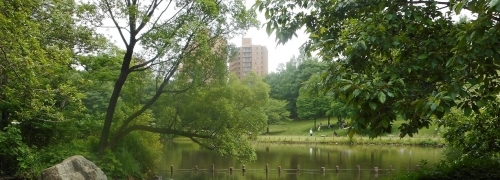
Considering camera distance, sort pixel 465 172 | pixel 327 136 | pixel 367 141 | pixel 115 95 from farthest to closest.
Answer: pixel 327 136
pixel 367 141
pixel 115 95
pixel 465 172

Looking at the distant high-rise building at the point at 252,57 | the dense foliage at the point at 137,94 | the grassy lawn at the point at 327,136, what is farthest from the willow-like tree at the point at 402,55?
the distant high-rise building at the point at 252,57

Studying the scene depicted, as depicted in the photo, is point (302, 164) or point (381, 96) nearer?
point (381, 96)

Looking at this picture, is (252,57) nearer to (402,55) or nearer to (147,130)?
(147,130)

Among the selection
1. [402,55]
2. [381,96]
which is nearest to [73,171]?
[402,55]

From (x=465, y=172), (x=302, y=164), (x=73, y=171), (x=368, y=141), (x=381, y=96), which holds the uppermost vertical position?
(x=381, y=96)

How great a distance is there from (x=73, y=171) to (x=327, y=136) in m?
29.9

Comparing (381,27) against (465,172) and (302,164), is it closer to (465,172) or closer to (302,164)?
(465,172)

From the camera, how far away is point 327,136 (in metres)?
37.5

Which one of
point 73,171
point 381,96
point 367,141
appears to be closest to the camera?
point 381,96

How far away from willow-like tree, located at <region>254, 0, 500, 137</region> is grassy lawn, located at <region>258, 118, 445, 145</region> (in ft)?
51.0

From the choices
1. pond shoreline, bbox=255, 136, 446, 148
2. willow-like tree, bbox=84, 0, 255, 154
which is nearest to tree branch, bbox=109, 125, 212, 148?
willow-like tree, bbox=84, 0, 255, 154

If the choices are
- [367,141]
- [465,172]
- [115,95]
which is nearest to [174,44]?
[115,95]

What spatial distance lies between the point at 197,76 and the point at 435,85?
1084cm

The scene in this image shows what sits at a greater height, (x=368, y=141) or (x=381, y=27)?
(x=381, y=27)
